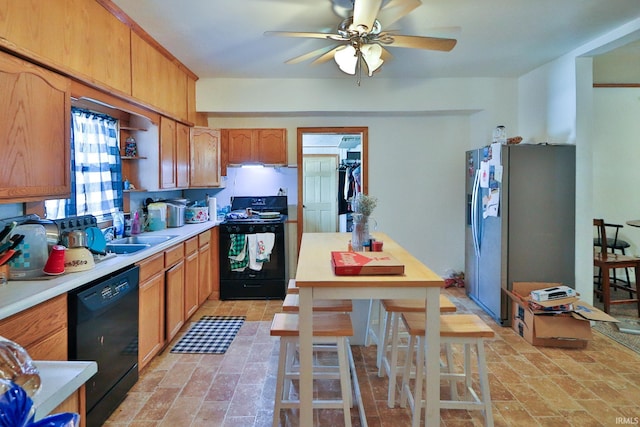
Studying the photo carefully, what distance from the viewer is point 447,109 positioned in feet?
14.5

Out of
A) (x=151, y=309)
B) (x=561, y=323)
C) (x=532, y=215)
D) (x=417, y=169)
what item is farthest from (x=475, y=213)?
(x=151, y=309)

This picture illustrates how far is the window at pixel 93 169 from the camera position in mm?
2771

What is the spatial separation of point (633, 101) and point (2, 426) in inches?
235

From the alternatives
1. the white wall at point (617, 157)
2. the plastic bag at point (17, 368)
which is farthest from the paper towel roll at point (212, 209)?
the white wall at point (617, 157)

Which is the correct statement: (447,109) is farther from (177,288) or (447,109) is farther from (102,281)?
(102,281)

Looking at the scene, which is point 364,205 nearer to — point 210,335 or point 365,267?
point 365,267

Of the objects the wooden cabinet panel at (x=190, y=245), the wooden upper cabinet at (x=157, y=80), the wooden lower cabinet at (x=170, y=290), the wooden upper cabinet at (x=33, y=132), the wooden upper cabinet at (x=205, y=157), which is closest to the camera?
the wooden upper cabinet at (x=33, y=132)

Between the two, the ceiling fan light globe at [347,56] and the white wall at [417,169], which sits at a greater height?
the ceiling fan light globe at [347,56]

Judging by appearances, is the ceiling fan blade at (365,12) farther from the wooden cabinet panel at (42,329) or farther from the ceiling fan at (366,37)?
the wooden cabinet panel at (42,329)

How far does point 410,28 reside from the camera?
2.91m

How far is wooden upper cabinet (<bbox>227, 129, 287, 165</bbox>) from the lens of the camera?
4.57m

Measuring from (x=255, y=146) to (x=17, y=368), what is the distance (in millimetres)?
3977

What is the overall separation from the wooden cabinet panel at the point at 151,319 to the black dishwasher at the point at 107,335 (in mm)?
114

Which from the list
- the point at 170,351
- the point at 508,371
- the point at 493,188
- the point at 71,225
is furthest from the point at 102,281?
the point at 493,188
